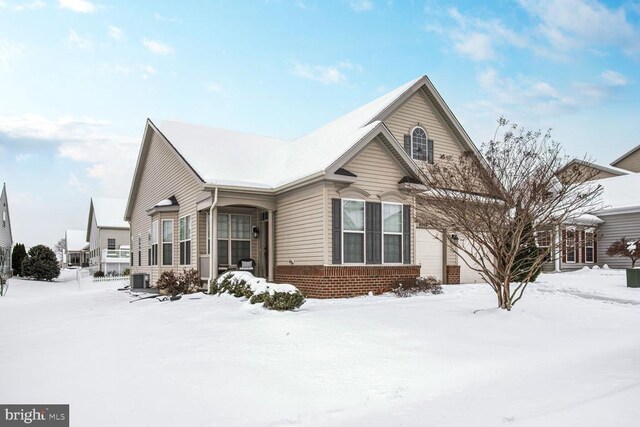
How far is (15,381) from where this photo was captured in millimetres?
6723

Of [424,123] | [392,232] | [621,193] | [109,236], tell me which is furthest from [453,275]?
[109,236]

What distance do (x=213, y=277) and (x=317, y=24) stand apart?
1041 centimetres

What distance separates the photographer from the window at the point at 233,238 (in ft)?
61.1

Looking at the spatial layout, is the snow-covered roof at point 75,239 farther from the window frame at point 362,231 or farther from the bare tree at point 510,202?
the bare tree at point 510,202

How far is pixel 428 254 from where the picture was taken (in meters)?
19.9

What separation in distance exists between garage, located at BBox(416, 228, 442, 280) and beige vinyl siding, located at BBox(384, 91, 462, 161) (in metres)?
3.64

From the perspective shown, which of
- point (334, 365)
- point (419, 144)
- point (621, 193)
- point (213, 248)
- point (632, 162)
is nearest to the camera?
point (334, 365)

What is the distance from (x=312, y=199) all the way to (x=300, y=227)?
1.15 m

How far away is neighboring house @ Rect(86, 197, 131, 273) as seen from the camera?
45906mm

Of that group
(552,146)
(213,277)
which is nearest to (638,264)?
(552,146)

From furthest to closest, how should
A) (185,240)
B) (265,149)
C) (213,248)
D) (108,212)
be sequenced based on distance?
(108,212) < (265,149) < (185,240) < (213,248)

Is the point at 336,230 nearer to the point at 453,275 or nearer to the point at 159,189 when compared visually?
the point at 453,275

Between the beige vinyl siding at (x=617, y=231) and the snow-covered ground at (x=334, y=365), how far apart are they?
1934 cm

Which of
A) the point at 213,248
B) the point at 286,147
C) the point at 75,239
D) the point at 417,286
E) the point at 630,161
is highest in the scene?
the point at 630,161
